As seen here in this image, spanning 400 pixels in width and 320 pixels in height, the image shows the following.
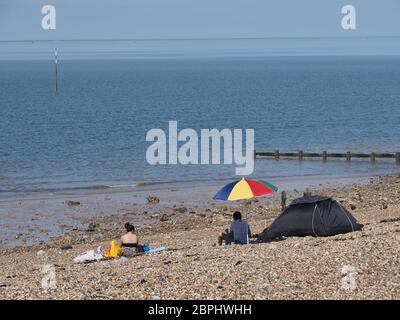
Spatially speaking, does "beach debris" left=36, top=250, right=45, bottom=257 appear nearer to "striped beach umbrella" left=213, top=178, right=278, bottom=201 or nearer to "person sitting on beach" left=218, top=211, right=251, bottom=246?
"striped beach umbrella" left=213, top=178, right=278, bottom=201

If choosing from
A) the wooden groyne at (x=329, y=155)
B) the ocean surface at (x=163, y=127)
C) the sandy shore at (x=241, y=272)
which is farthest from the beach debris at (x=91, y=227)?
the wooden groyne at (x=329, y=155)

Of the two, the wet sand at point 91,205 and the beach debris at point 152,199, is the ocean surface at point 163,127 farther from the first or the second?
the beach debris at point 152,199

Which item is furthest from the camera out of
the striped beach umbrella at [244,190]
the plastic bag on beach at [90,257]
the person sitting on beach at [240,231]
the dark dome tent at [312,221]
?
the striped beach umbrella at [244,190]

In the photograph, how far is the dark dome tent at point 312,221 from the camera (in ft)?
68.0

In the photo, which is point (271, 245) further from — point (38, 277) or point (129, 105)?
point (129, 105)

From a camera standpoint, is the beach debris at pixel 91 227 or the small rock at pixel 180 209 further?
the small rock at pixel 180 209

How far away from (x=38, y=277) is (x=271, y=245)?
5.02 m

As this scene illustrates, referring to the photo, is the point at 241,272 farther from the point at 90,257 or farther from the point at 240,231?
the point at 90,257

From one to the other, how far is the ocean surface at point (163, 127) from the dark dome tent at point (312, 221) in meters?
21.3

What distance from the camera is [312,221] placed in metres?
20.8

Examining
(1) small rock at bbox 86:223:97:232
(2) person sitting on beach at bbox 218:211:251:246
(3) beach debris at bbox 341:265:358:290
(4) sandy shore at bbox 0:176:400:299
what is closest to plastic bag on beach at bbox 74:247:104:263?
(4) sandy shore at bbox 0:176:400:299

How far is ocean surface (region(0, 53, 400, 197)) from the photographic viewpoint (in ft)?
150

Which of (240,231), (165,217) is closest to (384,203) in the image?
(165,217)
